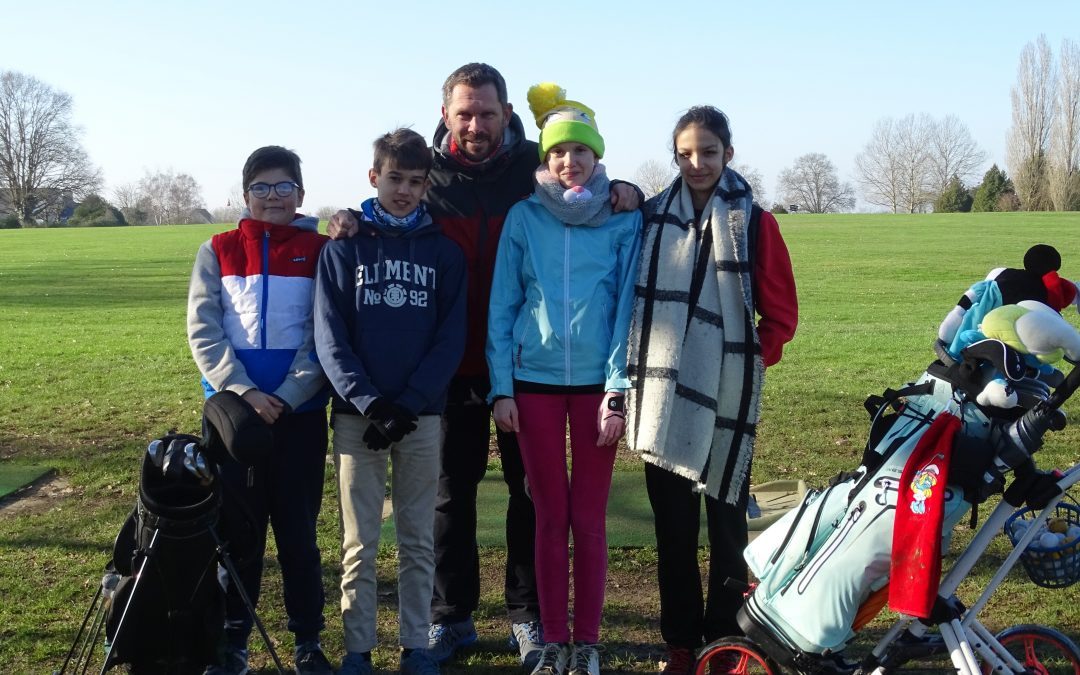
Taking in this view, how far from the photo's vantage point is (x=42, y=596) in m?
4.68

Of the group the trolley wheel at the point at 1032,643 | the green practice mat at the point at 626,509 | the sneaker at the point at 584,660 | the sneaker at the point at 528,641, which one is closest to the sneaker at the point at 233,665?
the sneaker at the point at 528,641

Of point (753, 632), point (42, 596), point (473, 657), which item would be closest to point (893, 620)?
point (753, 632)

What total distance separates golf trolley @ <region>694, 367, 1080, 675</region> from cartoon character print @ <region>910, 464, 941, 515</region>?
255 millimetres

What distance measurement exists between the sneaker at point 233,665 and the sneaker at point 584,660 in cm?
126

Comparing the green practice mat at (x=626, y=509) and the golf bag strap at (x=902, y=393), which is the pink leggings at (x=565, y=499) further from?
the green practice mat at (x=626, y=509)

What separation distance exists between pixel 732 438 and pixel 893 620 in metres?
1.36

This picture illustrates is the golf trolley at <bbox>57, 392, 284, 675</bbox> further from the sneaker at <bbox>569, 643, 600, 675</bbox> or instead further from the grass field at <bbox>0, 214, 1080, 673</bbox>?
the sneaker at <bbox>569, 643, 600, 675</bbox>

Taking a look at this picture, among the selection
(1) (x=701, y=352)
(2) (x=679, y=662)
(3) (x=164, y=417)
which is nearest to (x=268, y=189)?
(1) (x=701, y=352)

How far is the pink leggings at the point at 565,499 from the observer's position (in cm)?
386

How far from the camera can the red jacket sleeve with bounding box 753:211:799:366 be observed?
12.4ft

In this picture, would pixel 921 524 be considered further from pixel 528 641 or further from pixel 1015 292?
pixel 528 641

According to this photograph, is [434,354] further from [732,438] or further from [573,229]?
[732,438]

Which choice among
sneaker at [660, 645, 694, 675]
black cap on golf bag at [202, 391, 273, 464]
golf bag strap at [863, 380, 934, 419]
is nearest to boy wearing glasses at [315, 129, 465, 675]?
black cap on golf bag at [202, 391, 273, 464]

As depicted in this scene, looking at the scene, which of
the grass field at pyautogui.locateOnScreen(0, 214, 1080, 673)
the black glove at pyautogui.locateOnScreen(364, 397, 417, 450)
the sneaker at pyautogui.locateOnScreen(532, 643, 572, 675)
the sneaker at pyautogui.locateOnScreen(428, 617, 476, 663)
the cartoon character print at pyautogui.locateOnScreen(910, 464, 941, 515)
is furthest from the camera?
the grass field at pyautogui.locateOnScreen(0, 214, 1080, 673)
